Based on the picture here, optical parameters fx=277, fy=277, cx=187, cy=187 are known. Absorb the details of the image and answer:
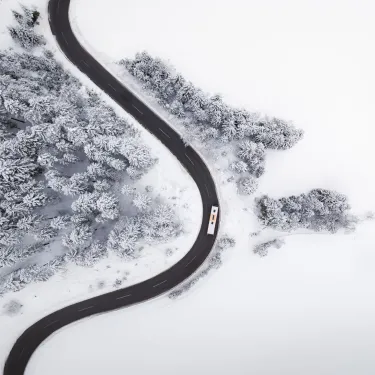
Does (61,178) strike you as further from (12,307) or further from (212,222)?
(212,222)

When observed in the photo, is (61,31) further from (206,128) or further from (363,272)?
(363,272)

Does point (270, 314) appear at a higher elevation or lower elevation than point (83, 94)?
lower

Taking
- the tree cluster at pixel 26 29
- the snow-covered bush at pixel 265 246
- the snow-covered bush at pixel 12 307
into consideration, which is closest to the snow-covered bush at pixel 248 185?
the snow-covered bush at pixel 265 246

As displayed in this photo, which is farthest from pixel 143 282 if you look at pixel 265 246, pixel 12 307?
pixel 265 246

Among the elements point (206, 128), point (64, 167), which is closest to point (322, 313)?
point (206, 128)

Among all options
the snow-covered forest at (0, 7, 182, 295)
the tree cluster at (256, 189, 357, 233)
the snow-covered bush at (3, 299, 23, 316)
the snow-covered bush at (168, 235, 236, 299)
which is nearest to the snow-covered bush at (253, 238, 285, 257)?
the tree cluster at (256, 189, 357, 233)
